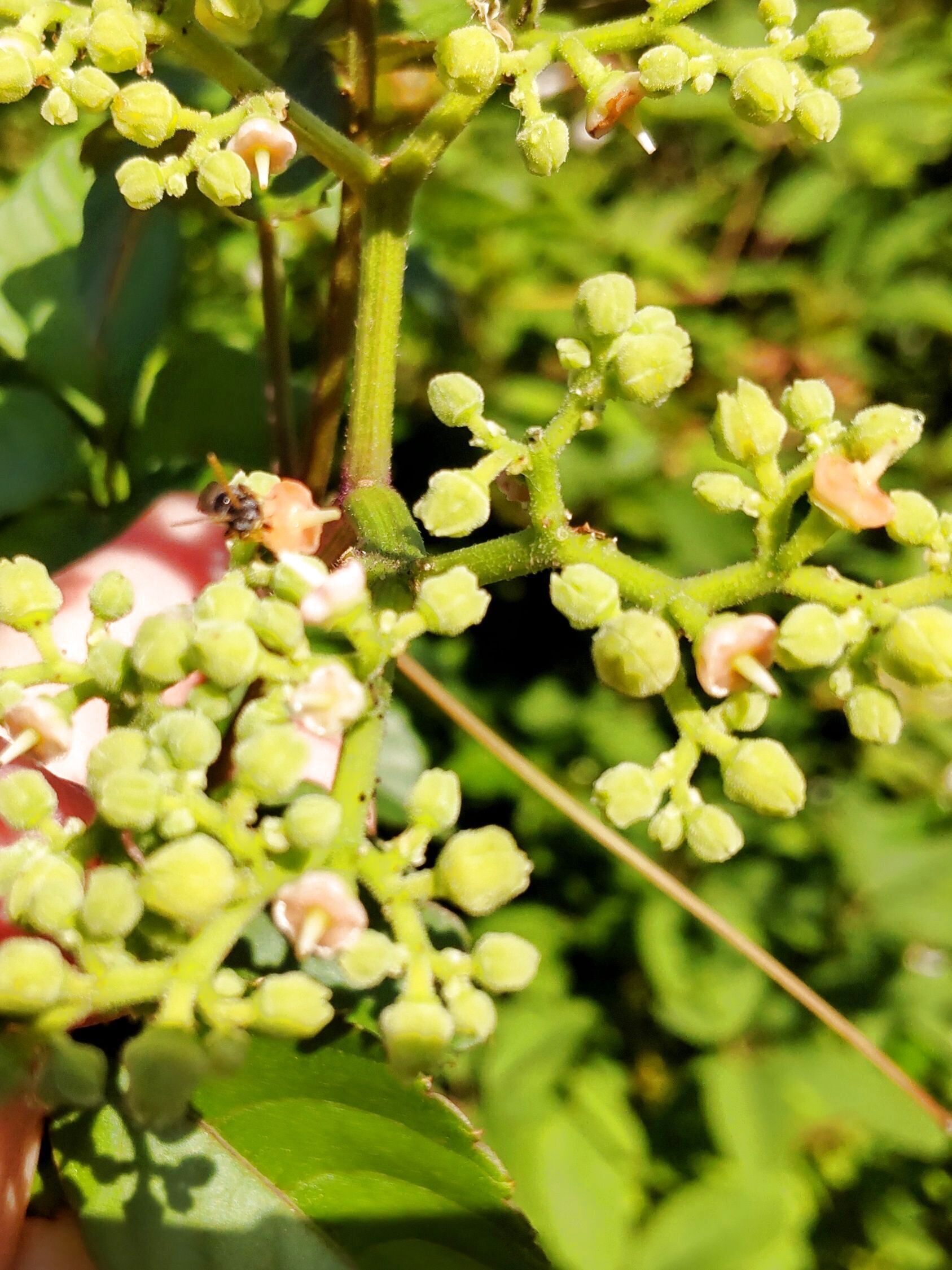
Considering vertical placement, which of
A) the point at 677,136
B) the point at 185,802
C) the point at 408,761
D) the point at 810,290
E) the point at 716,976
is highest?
the point at 185,802

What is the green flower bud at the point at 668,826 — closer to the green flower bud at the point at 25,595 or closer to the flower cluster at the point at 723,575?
the flower cluster at the point at 723,575

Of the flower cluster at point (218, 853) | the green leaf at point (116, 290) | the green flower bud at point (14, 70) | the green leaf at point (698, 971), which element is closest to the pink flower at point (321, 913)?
the flower cluster at point (218, 853)

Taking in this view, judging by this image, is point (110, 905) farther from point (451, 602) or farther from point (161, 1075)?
point (451, 602)

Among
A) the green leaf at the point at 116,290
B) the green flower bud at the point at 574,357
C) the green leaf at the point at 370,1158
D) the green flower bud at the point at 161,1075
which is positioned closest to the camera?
the green flower bud at the point at 161,1075

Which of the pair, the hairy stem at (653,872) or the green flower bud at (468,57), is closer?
the green flower bud at (468,57)

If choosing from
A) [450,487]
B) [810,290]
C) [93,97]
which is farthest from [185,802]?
[810,290]

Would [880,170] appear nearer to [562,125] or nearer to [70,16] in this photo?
[562,125]

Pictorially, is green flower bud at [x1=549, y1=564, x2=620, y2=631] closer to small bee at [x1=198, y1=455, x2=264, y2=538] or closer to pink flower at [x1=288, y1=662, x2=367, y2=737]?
pink flower at [x1=288, y1=662, x2=367, y2=737]

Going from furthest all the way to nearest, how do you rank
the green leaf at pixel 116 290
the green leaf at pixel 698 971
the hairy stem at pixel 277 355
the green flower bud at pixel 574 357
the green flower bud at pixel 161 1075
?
the green leaf at pixel 698 971 → the green leaf at pixel 116 290 → the hairy stem at pixel 277 355 → the green flower bud at pixel 574 357 → the green flower bud at pixel 161 1075
